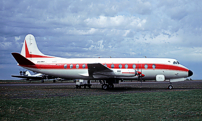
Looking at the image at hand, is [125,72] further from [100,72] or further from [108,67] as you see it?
[100,72]

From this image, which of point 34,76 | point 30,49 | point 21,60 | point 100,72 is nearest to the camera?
point 100,72

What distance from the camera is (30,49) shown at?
2886 centimetres

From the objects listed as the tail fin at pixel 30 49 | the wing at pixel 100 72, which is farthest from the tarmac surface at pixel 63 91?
the tail fin at pixel 30 49

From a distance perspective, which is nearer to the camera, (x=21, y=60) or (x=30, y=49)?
(x=21, y=60)

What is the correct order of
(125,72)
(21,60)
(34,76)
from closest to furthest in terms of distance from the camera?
(125,72) < (21,60) < (34,76)

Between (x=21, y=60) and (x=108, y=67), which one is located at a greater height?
(x=21, y=60)

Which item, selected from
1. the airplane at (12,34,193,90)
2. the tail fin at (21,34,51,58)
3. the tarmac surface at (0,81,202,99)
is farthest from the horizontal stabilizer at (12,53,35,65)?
the tarmac surface at (0,81,202,99)

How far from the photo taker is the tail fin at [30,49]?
28625 millimetres

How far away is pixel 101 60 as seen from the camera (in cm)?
2672

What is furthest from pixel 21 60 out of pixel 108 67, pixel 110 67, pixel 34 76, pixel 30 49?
pixel 34 76

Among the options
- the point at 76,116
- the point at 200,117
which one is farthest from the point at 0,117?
the point at 200,117

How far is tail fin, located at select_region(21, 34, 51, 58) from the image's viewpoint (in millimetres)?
28625

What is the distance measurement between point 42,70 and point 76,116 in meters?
18.4

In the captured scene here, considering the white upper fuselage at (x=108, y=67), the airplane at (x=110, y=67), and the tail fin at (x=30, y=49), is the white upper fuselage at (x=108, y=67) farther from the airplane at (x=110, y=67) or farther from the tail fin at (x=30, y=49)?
the tail fin at (x=30, y=49)
